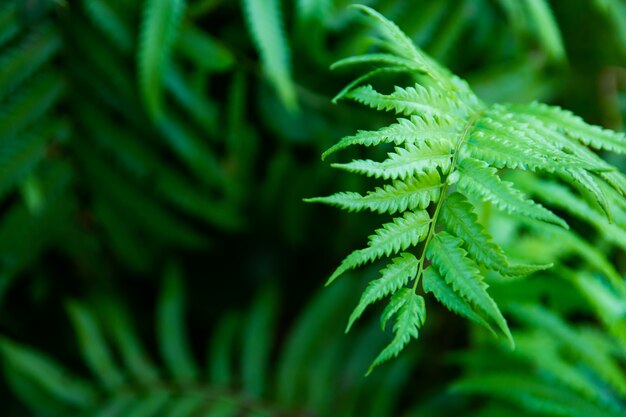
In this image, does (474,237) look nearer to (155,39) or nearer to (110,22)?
(155,39)

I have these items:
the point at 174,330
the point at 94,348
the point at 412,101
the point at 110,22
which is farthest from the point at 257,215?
the point at 412,101

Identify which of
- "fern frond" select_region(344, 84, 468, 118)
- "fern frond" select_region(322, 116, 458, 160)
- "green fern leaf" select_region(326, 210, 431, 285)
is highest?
"fern frond" select_region(344, 84, 468, 118)

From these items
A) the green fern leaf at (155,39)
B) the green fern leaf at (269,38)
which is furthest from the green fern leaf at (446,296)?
the green fern leaf at (155,39)

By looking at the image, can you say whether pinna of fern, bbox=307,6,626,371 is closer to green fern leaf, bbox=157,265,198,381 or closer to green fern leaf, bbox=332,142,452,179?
green fern leaf, bbox=332,142,452,179

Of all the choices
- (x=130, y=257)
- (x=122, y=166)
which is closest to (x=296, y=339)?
(x=130, y=257)

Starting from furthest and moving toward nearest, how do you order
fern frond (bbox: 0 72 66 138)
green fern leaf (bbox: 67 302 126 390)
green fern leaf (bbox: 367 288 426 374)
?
green fern leaf (bbox: 67 302 126 390) < fern frond (bbox: 0 72 66 138) < green fern leaf (bbox: 367 288 426 374)

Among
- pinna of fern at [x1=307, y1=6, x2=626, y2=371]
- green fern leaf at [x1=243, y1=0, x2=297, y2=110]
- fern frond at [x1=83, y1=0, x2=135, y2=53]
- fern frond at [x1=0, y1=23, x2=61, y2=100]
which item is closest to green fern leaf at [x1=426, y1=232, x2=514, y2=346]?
pinna of fern at [x1=307, y1=6, x2=626, y2=371]

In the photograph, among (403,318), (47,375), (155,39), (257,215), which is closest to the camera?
(403,318)
